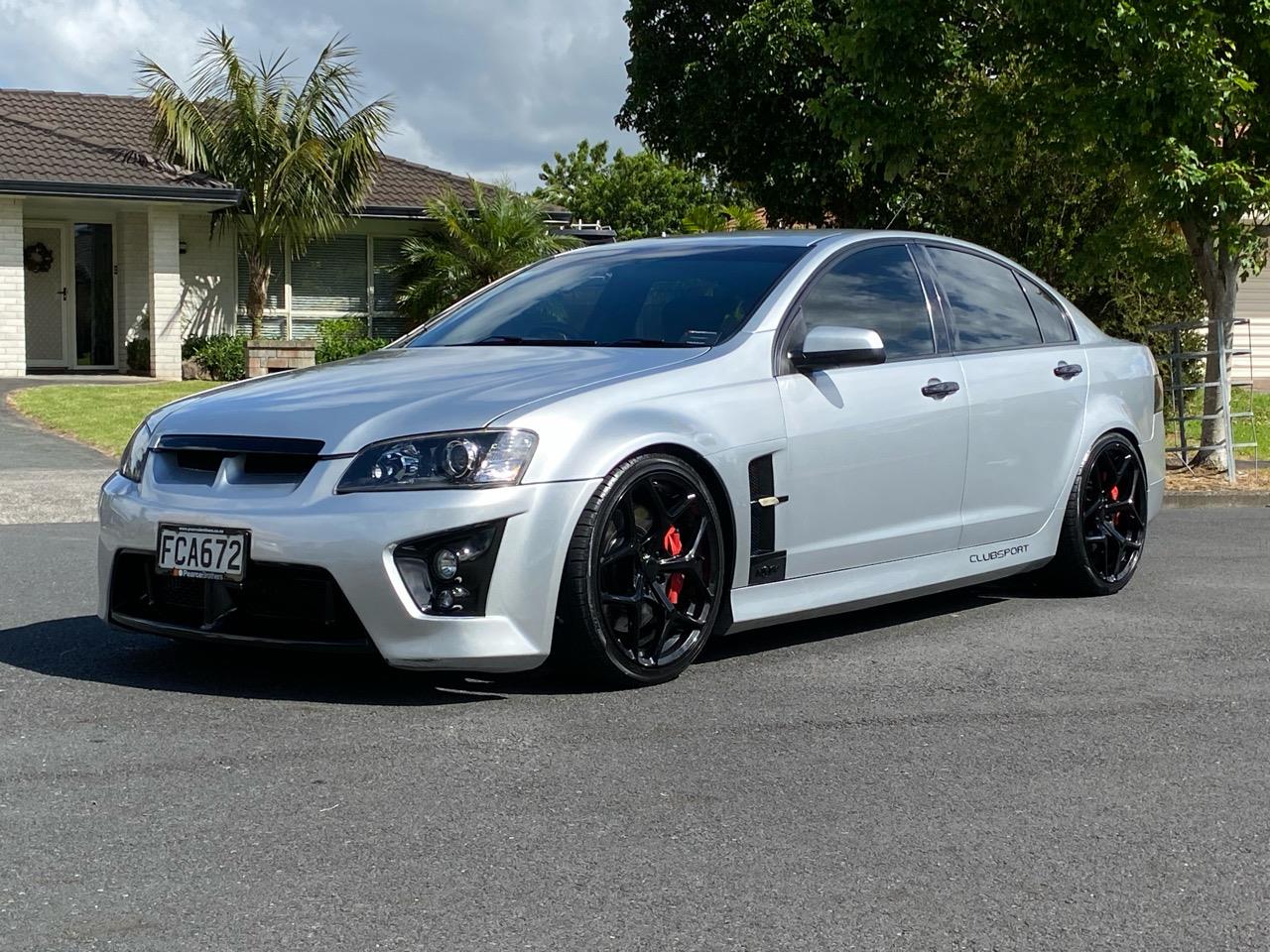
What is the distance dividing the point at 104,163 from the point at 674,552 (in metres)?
21.2

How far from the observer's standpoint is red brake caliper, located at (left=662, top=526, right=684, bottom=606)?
542cm

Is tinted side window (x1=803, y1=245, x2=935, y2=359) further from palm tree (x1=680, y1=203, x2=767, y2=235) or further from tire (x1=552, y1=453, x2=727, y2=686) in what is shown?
palm tree (x1=680, y1=203, x2=767, y2=235)

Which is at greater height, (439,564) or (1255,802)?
(439,564)

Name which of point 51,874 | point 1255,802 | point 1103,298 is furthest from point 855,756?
point 1103,298

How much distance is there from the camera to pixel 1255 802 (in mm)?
4234

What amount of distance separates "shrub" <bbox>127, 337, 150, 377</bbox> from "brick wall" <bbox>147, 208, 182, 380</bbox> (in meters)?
0.29

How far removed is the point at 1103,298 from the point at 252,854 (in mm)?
17558

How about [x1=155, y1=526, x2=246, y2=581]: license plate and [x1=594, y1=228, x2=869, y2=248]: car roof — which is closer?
[x1=155, y1=526, x2=246, y2=581]: license plate

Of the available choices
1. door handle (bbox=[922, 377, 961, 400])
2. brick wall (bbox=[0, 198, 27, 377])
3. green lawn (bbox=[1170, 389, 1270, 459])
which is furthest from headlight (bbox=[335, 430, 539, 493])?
brick wall (bbox=[0, 198, 27, 377])

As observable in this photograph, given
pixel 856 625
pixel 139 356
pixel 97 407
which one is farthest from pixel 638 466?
pixel 139 356

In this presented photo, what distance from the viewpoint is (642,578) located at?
532 centimetres

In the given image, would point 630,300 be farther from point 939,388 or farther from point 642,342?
point 939,388

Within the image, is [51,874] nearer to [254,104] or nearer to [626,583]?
[626,583]

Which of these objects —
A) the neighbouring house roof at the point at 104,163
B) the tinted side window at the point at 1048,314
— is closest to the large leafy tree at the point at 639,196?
the neighbouring house roof at the point at 104,163
